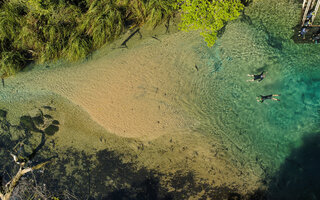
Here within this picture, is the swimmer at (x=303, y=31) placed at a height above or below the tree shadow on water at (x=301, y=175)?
above

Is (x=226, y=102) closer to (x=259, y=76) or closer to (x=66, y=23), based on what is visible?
(x=259, y=76)

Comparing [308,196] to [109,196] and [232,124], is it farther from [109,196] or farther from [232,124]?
[109,196]

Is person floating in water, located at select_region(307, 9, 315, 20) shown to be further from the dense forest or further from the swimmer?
the dense forest

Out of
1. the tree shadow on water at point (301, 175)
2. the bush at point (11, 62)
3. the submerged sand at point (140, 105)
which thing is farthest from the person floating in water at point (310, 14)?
the bush at point (11, 62)

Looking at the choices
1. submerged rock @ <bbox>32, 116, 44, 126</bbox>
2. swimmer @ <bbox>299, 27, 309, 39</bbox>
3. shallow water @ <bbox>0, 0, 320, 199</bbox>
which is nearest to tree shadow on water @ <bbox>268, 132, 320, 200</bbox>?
shallow water @ <bbox>0, 0, 320, 199</bbox>

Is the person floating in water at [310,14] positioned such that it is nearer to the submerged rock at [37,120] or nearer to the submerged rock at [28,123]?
the submerged rock at [37,120]

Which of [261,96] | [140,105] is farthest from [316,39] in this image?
[140,105]

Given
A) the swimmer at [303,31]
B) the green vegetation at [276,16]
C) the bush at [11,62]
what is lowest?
the bush at [11,62]
